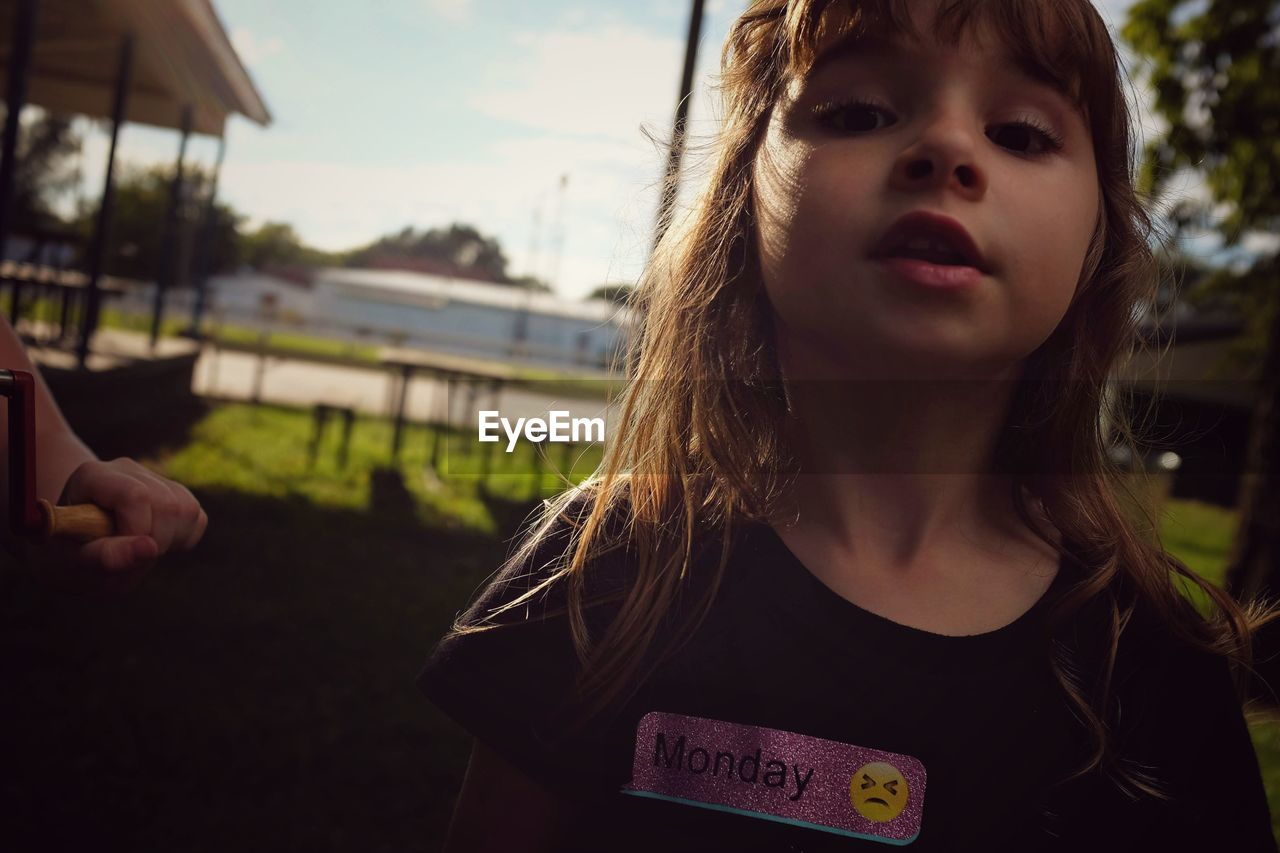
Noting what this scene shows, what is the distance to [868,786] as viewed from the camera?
1.77 feet

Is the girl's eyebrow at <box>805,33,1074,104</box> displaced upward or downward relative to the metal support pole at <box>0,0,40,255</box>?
downward

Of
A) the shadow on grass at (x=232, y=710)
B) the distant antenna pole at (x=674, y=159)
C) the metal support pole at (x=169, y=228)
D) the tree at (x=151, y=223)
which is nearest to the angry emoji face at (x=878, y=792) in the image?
the distant antenna pole at (x=674, y=159)

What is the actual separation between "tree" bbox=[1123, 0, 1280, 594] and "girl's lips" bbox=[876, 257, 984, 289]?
3657 mm

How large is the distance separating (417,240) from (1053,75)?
21.2 meters

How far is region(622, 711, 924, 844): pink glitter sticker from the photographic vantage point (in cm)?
54

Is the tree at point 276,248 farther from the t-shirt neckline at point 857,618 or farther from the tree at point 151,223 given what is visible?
the t-shirt neckline at point 857,618

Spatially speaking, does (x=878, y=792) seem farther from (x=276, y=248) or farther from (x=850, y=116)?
(x=276, y=248)

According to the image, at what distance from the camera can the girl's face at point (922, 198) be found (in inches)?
20.4

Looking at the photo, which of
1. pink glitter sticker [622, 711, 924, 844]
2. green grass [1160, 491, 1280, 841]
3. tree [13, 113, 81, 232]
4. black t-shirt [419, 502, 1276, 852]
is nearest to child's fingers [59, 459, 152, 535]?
black t-shirt [419, 502, 1276, 852]

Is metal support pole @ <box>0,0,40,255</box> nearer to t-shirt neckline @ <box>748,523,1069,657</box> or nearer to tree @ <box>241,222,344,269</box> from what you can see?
t-shirt neckline @ <box>748,523,1069,657</box>

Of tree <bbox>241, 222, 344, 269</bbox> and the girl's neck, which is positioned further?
tree <bbox>241, 222, 344, 269</bbox>

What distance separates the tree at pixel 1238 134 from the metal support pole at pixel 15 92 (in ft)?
14.7

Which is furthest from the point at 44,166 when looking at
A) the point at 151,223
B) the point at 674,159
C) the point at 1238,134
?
the point at 674,159

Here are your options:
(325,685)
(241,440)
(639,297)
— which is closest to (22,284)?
(241,440)
